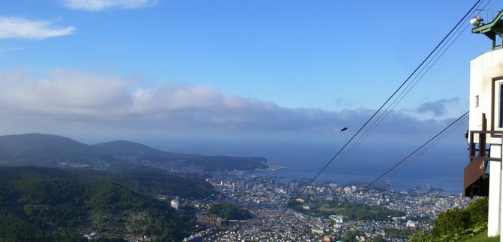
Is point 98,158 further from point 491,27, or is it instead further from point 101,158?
point 491,27

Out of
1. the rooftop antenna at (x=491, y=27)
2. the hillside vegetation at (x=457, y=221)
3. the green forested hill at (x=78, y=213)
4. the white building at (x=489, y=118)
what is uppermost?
the rooftop antenna at (x=491, y=27)

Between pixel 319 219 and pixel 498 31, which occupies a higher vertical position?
pixel 498 31

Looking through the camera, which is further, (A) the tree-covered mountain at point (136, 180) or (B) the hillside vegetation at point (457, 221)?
(A) the tree-covered mountain at point (136, 180)

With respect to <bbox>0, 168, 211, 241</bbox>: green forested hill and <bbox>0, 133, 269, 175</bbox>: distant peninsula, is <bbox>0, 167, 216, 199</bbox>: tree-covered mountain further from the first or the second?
<bbox>0, 133, 269, 175</bbox>: distant peninsula

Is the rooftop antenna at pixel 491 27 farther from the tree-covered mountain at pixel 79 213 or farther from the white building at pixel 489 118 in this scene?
the tree-covered mountain at pixel 79 213

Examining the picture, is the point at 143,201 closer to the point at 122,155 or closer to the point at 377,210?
the point at 377,210

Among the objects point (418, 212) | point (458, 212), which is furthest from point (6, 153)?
point (458, 212)

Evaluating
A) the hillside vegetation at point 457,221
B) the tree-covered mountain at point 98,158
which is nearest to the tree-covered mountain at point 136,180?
the tree-covered mountain at point 98,158
